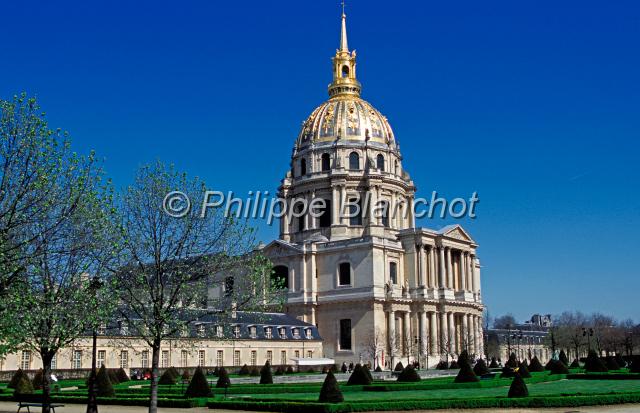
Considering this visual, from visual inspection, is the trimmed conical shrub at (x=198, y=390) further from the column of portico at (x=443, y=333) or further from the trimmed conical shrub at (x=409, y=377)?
the column of portico at (x=443, y=333)

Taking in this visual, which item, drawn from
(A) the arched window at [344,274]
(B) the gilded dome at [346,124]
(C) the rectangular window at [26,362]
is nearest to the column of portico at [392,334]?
(A) the arched window at [344,274]

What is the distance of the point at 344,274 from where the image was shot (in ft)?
297

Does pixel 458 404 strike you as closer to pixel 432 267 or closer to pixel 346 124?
pixel 432 267

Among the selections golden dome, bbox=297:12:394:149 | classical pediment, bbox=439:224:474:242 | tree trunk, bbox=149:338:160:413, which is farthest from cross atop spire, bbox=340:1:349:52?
tree trunk, bbox=149:338:160:413

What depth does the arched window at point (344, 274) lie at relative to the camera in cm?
9006

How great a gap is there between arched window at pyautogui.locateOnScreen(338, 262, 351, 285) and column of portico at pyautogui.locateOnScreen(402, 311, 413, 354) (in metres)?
7.36

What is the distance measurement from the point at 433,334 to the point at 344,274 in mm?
11813

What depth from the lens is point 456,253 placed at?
319 feet

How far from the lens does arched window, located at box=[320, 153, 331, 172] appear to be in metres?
101

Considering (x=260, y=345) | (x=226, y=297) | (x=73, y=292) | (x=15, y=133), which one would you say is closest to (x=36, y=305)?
(x=73, y=292)

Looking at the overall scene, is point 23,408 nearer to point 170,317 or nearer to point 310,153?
point 170,317

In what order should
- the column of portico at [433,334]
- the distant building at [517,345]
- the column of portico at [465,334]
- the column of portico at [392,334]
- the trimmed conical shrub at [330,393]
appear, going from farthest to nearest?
the distant building at [517,345] → the column of portico at [465,334] → the column of portico at [433,334] → the column of portico at [392,334] → the trimmed conical shrub at [330,393]

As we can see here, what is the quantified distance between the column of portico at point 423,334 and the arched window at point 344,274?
29.4ft

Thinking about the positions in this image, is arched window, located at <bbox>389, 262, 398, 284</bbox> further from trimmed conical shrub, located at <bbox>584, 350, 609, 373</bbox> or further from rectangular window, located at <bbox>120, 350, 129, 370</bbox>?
rectangular window, located at <bbox>120, 350, 129, 370</bbox>
